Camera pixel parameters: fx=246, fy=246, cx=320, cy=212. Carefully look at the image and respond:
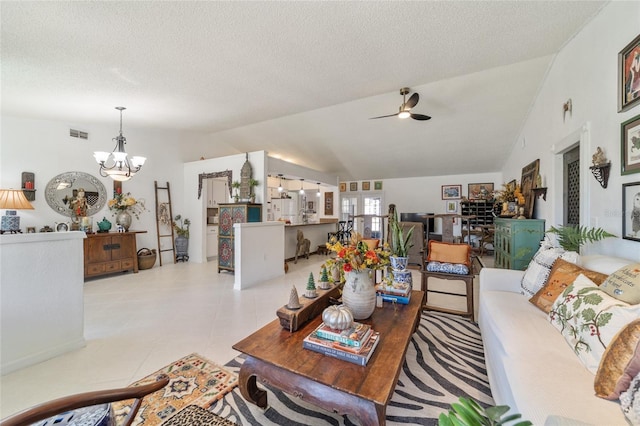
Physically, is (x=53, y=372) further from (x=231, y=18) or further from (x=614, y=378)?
(x=614, y=378)

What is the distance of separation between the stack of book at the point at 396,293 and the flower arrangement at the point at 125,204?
17.1 feet

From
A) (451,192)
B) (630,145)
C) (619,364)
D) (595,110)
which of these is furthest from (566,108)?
(451,192)

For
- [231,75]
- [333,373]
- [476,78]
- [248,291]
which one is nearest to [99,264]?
[248,291]

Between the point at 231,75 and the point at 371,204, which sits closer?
the point at 231,75

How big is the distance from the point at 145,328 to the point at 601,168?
4514 millimetres

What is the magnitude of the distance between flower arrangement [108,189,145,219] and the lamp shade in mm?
1169

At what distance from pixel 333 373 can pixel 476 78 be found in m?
→ 4.25

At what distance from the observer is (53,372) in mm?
1892

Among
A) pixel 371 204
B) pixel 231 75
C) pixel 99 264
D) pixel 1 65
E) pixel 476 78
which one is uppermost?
pixel 476 78

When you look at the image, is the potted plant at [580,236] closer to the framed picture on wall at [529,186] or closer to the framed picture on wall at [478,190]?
the framed picture on wall at [529,186]

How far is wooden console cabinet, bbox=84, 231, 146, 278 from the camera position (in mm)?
4305

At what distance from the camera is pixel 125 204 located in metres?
4.88

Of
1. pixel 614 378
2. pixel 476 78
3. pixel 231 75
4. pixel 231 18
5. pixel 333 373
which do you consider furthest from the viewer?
pixel 476 78

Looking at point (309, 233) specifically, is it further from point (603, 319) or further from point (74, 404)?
point (74, 404)
